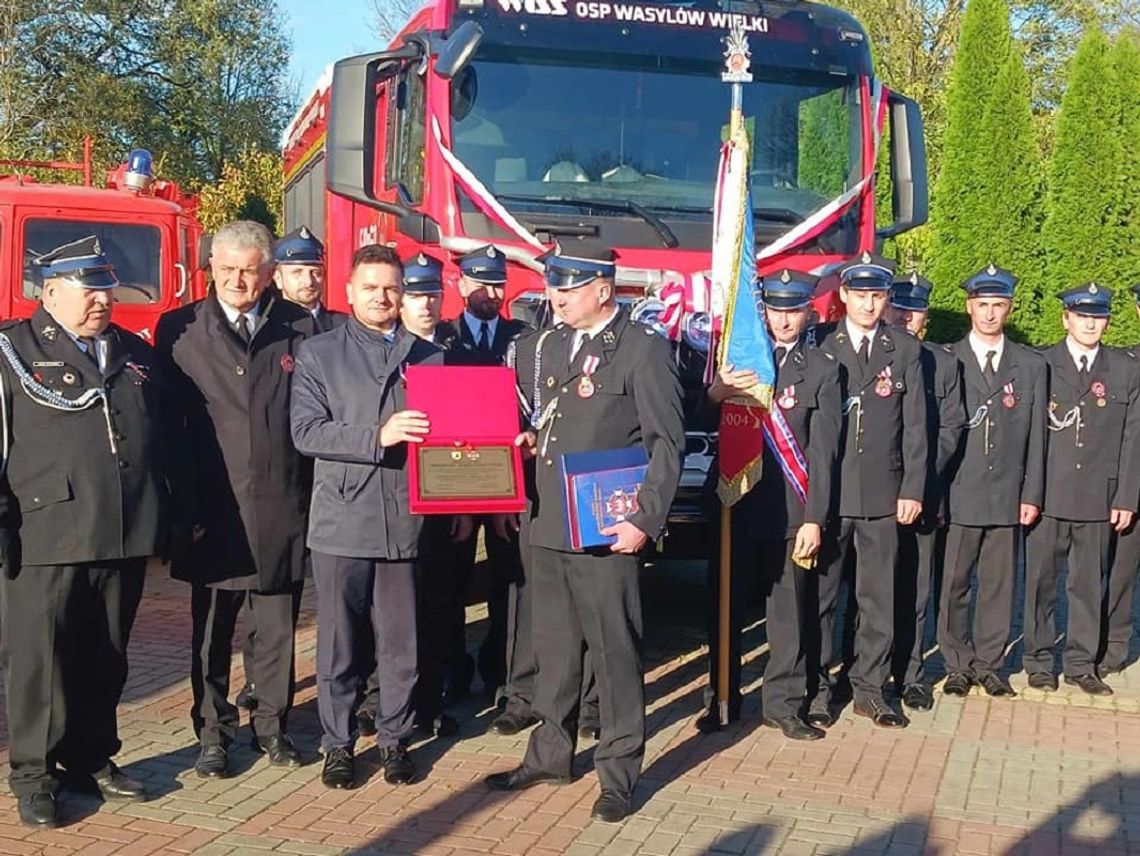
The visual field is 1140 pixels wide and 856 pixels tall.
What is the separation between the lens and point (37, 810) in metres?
4.72

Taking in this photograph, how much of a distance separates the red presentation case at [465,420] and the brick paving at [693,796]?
3.68 ft

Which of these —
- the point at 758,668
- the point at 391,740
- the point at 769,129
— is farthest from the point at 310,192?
the point at 391,740

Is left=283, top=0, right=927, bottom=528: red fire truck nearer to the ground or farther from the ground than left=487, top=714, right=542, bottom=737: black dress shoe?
farther from the ground

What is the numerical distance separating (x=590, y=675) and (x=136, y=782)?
1886 millimetres

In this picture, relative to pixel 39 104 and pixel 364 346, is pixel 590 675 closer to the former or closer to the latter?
pixel 364 346

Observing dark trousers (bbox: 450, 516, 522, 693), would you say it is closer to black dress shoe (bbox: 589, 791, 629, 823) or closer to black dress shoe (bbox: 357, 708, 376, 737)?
black dress shoe (bbox: 357, 708, 376, 737)

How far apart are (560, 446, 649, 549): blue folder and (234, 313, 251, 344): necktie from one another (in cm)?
136

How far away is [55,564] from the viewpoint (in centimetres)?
475

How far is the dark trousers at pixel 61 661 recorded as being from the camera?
4805mm

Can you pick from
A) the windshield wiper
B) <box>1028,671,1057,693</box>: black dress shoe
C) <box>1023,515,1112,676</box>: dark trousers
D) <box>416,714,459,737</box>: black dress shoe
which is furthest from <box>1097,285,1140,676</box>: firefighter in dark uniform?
<box>416,714,459,737</box>: black dress shoe

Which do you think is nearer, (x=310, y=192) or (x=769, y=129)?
(x=769, y=129)

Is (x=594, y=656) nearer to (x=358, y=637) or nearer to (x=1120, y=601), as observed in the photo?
(x=358, y=637)

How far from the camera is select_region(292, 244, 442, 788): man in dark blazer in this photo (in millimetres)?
5094

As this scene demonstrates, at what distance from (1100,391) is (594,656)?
10.9 feet
